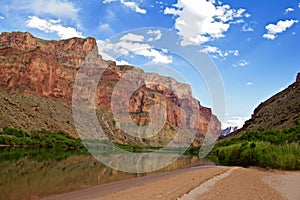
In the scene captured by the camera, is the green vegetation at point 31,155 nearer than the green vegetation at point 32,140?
Yes

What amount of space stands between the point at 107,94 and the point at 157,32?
175625 mm

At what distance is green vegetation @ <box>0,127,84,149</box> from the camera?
83.4 metres

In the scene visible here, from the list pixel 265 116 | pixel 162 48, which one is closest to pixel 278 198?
pixel 162 48

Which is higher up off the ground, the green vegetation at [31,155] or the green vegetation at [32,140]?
the green vegetation at [32,140]

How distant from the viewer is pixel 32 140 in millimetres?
91250

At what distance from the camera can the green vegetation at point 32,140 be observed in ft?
274

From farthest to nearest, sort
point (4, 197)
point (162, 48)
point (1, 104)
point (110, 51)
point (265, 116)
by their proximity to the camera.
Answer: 1. point (1, 104)
2. point (265, 116)
3. point (162, 48)
4. point (110, 51)
5. point (4, 197)

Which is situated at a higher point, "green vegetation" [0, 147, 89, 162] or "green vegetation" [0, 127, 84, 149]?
"green vegetation" [0, 127, 84, 149]

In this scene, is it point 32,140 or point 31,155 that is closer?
point 31,155

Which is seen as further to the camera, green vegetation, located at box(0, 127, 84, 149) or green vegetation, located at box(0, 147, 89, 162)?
green vegetation, located at box(0, 127, 84, 149)

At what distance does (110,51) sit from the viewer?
22.0m

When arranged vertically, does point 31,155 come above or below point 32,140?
below

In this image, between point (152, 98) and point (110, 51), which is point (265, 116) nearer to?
point (110, 51)

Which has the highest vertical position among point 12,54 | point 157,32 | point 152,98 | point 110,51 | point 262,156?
point 12,54
